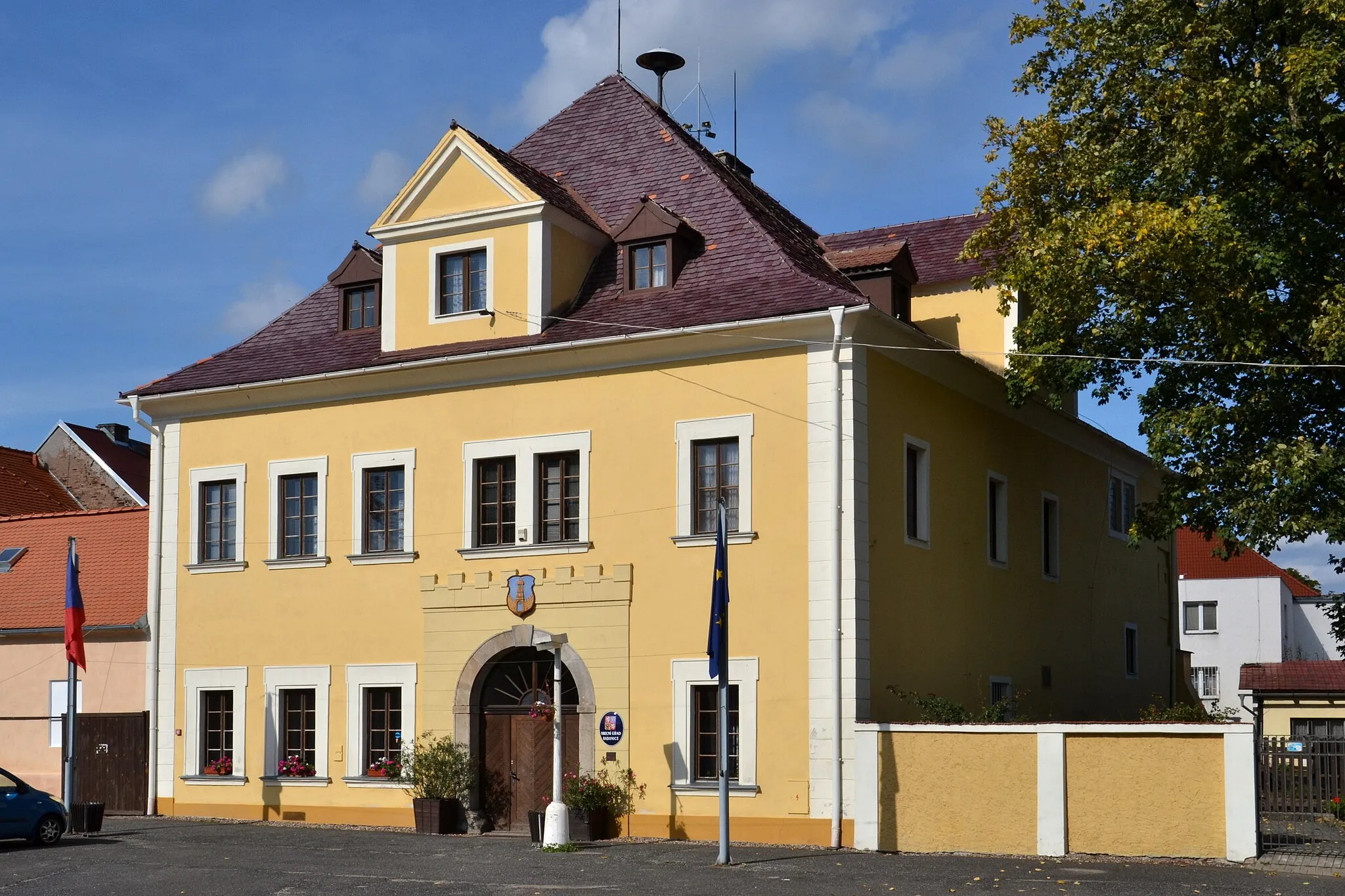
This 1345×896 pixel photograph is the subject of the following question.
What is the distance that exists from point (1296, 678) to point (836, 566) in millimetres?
25981

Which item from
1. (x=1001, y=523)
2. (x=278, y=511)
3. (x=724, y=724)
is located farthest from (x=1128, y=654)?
(x=278, y=511)

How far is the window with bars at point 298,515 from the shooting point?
27.8 meters

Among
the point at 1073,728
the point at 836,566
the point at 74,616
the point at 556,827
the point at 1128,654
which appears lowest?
the point at 556,827

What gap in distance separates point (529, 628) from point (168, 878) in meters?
7.33

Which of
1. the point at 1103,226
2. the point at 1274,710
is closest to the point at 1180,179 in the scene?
the point at 1103,226

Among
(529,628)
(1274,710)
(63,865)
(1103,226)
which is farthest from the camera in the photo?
(1274,710)

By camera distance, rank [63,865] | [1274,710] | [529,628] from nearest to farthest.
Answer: [63,865], [529,628], [1274,710]

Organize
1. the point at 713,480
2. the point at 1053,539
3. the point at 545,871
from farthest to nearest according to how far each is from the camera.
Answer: the point at 1053,539 → the point at 713,480 → the point at 545,871

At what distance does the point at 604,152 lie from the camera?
29.5m

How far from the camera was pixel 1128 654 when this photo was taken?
35.6 m

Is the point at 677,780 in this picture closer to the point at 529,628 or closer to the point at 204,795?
the point at 529,628

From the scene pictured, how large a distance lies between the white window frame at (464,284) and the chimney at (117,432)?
28524mm

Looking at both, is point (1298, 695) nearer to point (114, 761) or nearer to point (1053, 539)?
point (1053, 539)

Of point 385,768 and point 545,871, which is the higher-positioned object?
point 385,768
